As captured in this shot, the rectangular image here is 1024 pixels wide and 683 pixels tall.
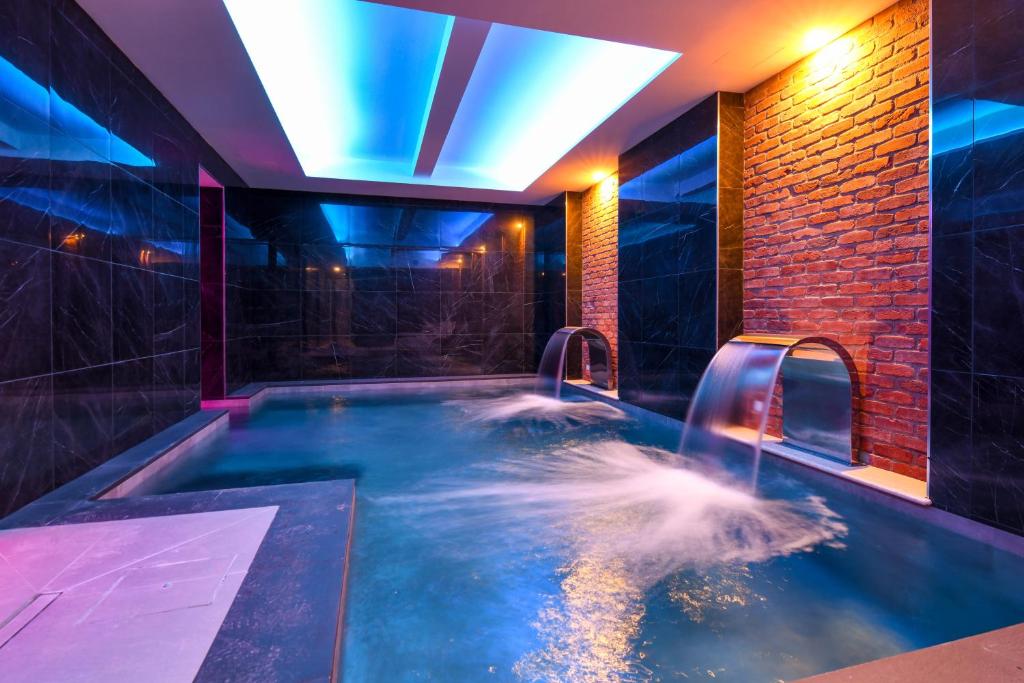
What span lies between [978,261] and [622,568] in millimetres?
2492

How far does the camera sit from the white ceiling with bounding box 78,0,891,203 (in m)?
3.46

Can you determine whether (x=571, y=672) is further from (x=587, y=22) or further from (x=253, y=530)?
(x=587, y=22)

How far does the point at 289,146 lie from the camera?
610cm

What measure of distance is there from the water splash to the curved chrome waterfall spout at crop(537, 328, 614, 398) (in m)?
0.38

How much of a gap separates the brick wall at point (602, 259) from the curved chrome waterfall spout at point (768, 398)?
10.3 feet

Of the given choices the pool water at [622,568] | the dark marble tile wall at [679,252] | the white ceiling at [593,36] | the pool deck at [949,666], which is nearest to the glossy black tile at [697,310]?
the dark marble tile wall at [679,252]

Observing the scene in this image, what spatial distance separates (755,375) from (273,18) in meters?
4.80

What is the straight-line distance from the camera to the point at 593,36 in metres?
3.89

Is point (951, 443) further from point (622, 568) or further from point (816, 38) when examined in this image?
point (816, 38)

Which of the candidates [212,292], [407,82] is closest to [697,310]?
[407,82]

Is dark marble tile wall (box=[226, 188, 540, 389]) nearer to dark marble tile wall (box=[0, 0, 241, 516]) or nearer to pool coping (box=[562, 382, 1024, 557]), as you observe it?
dark marble tile wall (box=[0, 0, 241, 516])

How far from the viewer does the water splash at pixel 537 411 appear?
569cm

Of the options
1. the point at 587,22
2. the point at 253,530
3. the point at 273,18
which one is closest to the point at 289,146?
the point at 273,18

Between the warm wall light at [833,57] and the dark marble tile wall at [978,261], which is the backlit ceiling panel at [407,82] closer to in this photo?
the warm wall light at [833,57]
